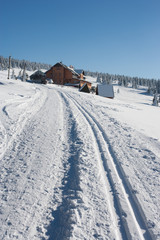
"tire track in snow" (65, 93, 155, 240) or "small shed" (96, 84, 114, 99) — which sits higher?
"small shed" (96, 84, 114, 99)

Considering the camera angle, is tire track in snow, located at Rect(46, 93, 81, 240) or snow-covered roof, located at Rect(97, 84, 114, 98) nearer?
tire track in snow, located at Rect(46, 93, 81, 240)

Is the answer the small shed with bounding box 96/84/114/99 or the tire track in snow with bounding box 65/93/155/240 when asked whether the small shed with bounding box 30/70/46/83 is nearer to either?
the small shed with bounding box 96/84/114/99

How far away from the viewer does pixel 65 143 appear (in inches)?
206

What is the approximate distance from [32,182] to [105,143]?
311 centimetres

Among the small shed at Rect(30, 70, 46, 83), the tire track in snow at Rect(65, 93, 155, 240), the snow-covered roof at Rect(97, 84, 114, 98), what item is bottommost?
the tire track in snow at Rect(65, 93, 155, 240)

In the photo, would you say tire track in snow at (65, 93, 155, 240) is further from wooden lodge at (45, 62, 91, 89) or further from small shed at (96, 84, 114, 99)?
wooden lodge at (45, 62, 91, 89)

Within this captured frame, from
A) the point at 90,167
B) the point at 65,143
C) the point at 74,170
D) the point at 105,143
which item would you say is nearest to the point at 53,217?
the point at 74,170

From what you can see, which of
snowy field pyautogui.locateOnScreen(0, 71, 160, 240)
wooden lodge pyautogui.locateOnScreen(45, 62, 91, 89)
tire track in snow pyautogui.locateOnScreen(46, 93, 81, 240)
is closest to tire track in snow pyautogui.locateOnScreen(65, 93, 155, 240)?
snowy field pyautogui.locateOnScreen(0, 71, 160, 240)

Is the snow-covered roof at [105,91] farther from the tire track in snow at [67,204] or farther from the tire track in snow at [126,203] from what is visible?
the tire track in snow at [67,204]

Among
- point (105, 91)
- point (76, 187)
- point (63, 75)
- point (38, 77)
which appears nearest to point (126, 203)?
point (76, 187)

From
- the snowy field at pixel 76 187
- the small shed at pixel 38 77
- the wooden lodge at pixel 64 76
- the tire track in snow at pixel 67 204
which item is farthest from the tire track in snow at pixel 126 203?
the small shed at pixel 38 77

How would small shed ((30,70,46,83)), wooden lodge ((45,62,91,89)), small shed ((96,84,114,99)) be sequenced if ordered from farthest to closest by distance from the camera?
wooden lodge ((45,62,91,89)) → small shed ((30,70,46,83)) → small shed ((96,84,114,99))

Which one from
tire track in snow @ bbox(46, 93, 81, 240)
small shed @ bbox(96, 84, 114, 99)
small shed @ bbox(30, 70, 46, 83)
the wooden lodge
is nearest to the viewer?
tire track in snow @ bbox(46, 93, 81, 240)

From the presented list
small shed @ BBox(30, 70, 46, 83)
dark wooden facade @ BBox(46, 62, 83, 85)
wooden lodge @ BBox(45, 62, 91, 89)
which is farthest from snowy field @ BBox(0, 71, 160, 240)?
dark wooden facade @ BBox(46, 62, 83, 85)
